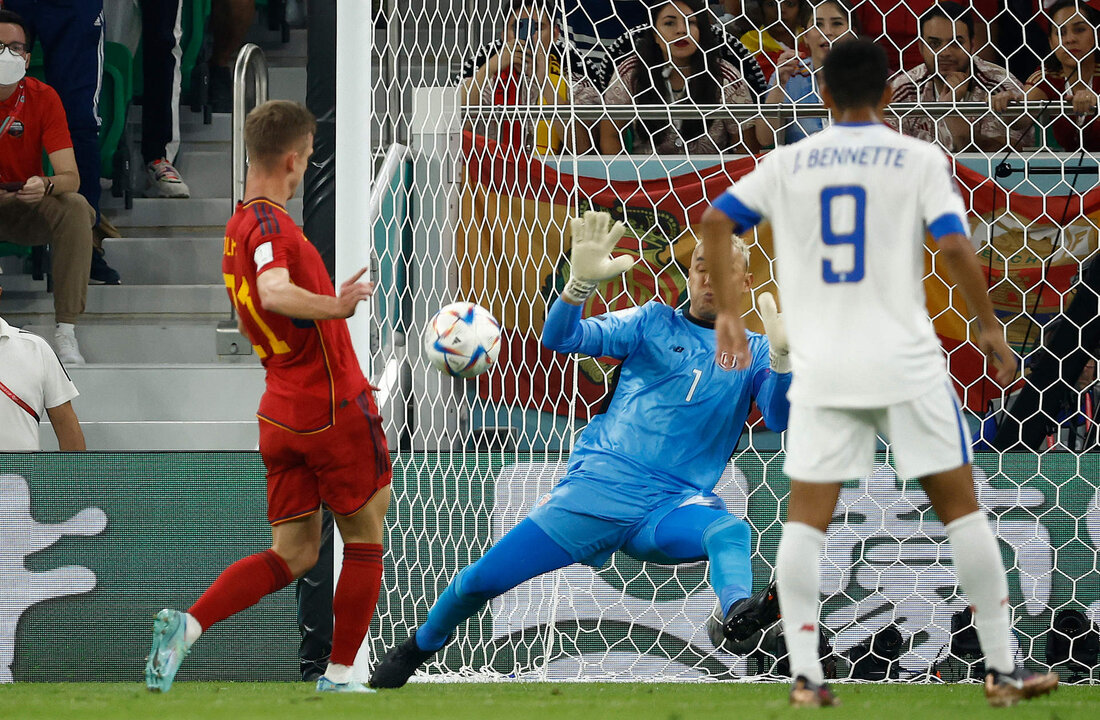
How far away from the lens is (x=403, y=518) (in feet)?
16.8

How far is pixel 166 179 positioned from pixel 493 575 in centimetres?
521

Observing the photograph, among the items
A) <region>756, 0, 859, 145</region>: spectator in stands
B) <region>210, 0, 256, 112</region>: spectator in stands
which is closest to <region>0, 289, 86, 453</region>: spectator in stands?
<region>756, 0, 859, 145</region>: spectator in stands

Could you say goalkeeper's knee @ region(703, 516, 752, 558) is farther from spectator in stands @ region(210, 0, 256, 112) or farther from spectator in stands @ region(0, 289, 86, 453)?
spectator in stands @ region(210, 0, 256, 112)

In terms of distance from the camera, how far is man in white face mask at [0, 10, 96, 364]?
661 cm

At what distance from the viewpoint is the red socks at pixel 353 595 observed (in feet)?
13.1

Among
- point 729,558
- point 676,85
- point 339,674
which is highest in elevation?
point 676,85

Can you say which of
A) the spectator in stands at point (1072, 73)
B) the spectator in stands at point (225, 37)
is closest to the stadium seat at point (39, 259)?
the spectator in stands at point (225, 37)

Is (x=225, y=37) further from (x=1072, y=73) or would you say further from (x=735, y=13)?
(x=1072, y=73)

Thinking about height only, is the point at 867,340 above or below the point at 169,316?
above

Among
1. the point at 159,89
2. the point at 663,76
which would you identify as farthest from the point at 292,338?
the point at 159,89

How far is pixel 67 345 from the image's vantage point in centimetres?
663

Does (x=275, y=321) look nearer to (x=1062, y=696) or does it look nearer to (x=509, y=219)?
(x=509, y=219)

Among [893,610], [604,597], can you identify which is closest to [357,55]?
[604,597]

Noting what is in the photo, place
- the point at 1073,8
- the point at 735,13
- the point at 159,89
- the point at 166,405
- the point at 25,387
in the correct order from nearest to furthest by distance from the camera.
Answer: the point at 25,387 → the point at 1073,8 → the point at 166,405 → the point at 735,13 → the point at 159,89
